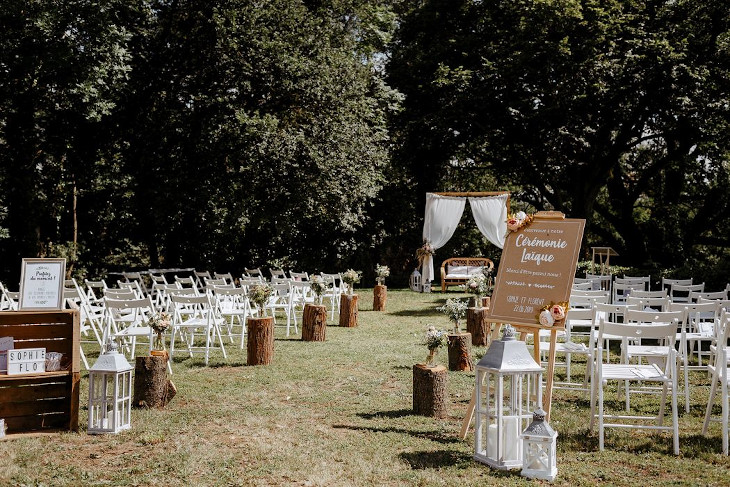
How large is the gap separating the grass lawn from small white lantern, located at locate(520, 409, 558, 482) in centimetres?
10

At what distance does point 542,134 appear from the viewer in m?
20.8

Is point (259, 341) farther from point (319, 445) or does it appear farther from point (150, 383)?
point (319, 445)

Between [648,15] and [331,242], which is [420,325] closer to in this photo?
[331,242]

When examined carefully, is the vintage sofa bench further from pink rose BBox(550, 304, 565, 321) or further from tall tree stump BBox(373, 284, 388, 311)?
pink rose BBox(550, 304, 565, 321)

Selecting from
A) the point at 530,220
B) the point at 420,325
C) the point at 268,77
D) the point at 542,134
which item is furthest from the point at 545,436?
the point at 542,134

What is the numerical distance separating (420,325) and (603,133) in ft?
38.7

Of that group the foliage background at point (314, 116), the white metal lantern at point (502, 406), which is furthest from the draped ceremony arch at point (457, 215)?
the white metal lantern at point (502, 406)

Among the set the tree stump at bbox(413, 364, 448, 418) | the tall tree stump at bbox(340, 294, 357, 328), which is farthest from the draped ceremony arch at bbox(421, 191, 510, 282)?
the tree stump at bbox(413, 364, 448, 418)

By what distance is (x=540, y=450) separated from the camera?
13.8 feet

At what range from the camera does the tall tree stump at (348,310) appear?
38.2ft

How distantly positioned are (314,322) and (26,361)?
504 centimetres

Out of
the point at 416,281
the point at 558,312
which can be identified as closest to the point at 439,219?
the point at 416,281

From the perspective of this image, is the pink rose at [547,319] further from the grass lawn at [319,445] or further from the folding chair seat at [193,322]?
the folding chair seat at [193,322]

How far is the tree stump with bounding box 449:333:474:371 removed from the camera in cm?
770
